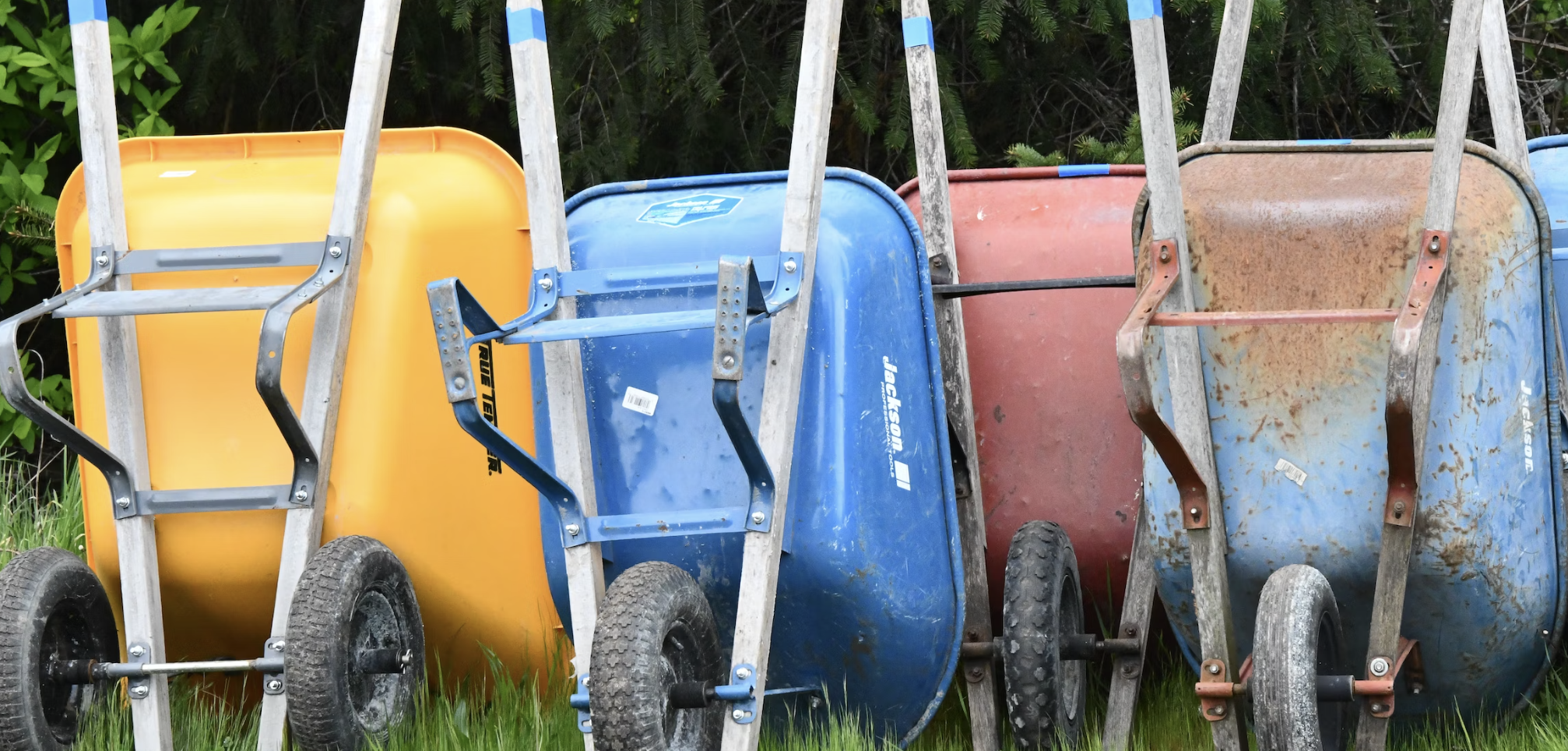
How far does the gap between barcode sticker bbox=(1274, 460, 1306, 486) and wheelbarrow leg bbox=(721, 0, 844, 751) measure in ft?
2.60

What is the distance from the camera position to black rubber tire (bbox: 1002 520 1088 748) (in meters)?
2.63

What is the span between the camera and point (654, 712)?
2.29m

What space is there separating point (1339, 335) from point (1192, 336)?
23cm

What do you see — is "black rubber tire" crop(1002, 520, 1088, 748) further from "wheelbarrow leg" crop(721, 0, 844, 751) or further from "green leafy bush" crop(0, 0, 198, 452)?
"green leafy bush" crop(0, 0, 198, 452)

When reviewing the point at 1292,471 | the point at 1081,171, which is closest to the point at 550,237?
the point at 1081,171

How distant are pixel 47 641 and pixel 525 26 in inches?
52.2

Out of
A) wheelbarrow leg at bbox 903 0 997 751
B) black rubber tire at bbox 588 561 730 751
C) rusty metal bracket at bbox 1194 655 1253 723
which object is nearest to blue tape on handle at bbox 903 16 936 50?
wheelbarrow leg at bbox 903 0 997 751

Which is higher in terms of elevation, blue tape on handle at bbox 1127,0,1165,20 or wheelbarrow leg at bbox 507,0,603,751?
blue tape on handle at bbox 1127,0,1165,20

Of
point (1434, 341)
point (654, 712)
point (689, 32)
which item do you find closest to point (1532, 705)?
point (1434, 341)

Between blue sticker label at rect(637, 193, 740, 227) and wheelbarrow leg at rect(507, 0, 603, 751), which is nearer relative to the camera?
wheelbarrow leg at rect(507, 0, 603, 751)

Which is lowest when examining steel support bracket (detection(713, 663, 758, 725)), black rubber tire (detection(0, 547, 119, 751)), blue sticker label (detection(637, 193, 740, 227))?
steel support bracket (detection(713, 663, 758, 725))

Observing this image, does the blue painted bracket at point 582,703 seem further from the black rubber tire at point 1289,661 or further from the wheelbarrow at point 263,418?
the black rubber tire at point 1289,661

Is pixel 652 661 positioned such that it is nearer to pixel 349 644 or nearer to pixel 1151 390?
pixel 349 644

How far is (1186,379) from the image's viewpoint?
97.1 inches
